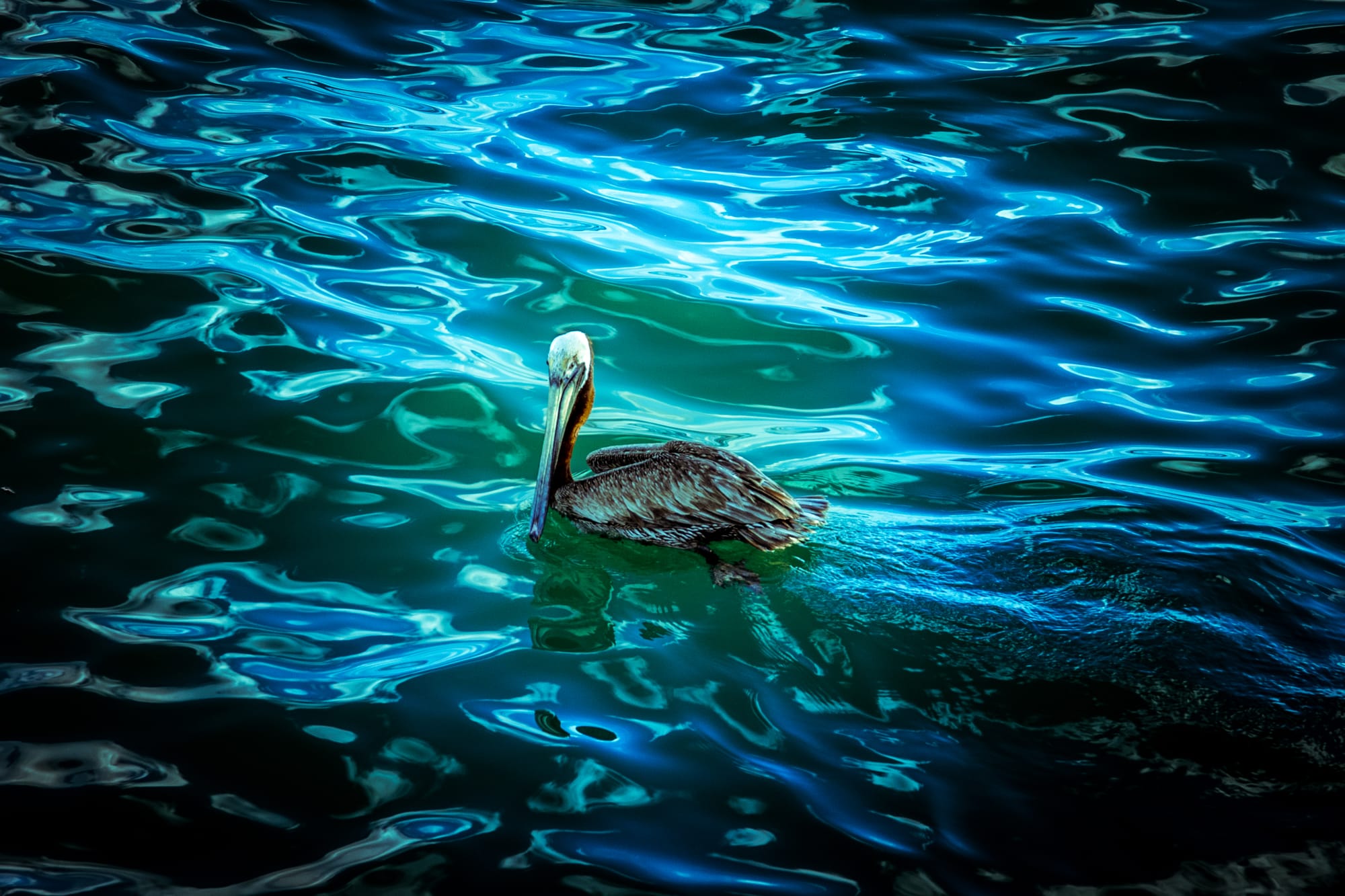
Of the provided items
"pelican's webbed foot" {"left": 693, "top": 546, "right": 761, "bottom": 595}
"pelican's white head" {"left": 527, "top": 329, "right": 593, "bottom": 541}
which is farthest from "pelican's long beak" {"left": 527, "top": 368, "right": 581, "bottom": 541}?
"pelican's webbed foot" {"left": 693, "top": 546, "right": 761, "bottom": 595}

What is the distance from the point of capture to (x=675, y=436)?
5973mm

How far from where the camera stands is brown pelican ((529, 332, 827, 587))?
473 centimetres

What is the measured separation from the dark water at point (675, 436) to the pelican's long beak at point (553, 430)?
0.71 feet

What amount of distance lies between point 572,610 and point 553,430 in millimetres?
990

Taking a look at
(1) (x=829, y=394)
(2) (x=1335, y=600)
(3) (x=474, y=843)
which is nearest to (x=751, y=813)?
(3) (x=474, y=843)

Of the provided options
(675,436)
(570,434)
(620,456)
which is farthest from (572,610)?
(675,436)

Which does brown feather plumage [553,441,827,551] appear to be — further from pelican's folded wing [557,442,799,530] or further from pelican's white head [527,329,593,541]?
pelican's white head [527,329,593,541]

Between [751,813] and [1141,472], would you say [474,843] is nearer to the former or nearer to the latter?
[751,813]

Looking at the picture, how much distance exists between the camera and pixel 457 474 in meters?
5.38

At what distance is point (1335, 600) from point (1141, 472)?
4.10 feet

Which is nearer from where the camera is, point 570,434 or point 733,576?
point 733,576

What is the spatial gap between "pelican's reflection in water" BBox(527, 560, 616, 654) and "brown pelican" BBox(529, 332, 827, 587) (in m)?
0.25

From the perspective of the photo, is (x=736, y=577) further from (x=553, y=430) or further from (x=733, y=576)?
(x=553, y=430)

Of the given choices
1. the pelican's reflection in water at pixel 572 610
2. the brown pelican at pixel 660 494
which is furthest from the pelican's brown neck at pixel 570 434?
the pelican's reflection in water at pixel 572 610
